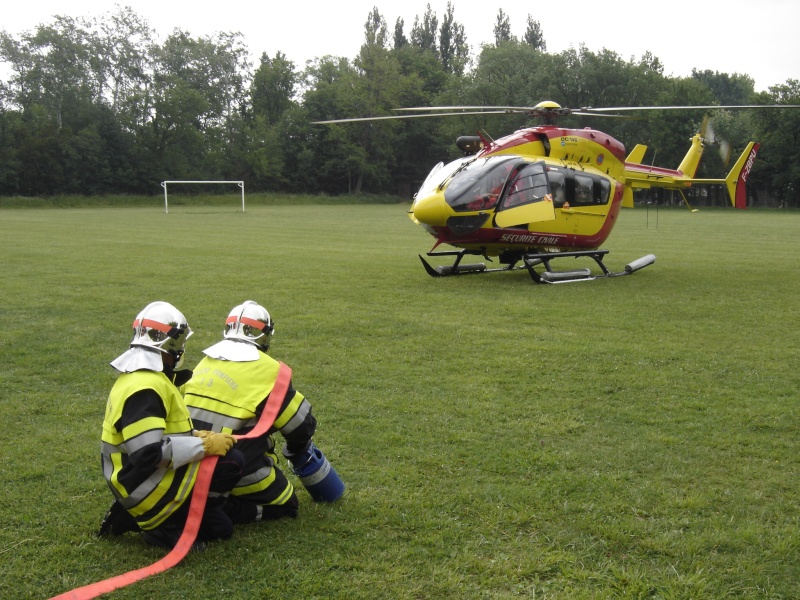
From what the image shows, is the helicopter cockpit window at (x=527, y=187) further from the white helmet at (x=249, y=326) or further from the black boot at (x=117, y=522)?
the black boot at (x=117, y=522)

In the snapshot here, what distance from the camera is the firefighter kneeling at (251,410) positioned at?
169 inches

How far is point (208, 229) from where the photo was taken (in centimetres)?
3198

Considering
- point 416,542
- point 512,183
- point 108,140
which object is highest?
point 108,140

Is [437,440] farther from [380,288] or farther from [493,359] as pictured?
[380,288]

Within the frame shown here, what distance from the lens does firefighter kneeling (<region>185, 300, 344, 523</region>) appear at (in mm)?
4289

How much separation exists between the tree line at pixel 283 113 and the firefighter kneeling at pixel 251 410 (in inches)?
2647

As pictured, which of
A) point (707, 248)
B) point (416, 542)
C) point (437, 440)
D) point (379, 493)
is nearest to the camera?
point (416, 542)

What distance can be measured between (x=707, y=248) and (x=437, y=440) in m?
20.9

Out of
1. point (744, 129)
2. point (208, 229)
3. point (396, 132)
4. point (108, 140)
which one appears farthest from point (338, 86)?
point (208, 229)

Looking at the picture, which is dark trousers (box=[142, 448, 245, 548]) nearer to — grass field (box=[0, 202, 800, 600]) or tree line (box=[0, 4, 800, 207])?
grass field (box=[0, 202, 800, 600])

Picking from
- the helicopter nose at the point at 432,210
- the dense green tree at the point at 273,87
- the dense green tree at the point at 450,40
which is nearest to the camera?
Result: the helicopter nose at the point at 432,210

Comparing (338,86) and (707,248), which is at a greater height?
(338,86)

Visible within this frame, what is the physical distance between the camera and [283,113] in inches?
3406

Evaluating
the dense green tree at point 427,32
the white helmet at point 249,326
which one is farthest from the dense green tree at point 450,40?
the white helmet at point 249,326
